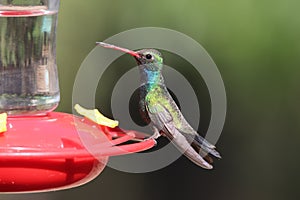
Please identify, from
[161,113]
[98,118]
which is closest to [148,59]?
[161,113]

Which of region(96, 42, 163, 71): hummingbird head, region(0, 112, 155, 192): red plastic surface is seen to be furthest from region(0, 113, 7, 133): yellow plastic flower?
region(96, 42, 163, 71): hummingbird head

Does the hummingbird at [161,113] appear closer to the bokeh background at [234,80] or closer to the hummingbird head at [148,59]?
the hummingbird head at [148,59]

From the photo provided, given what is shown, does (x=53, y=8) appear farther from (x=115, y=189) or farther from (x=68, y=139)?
(x=115, y=189)

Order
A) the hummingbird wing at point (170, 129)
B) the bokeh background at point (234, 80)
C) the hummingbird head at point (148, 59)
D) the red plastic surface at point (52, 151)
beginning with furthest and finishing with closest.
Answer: the bokeh background at point (234, 80)
the hummingbird head at point (148, 59)
the hummingbird wing at point (170, 129)
the red plastic surface at point (52, 151)

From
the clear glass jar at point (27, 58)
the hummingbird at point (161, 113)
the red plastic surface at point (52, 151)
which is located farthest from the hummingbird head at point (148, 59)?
the red plastic surface at point (52, 151)

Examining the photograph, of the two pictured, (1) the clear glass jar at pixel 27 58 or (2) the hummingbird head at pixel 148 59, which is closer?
(1) the clear glass jar at pixel 27 58

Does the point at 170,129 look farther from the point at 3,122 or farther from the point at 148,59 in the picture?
the point at 3,122
